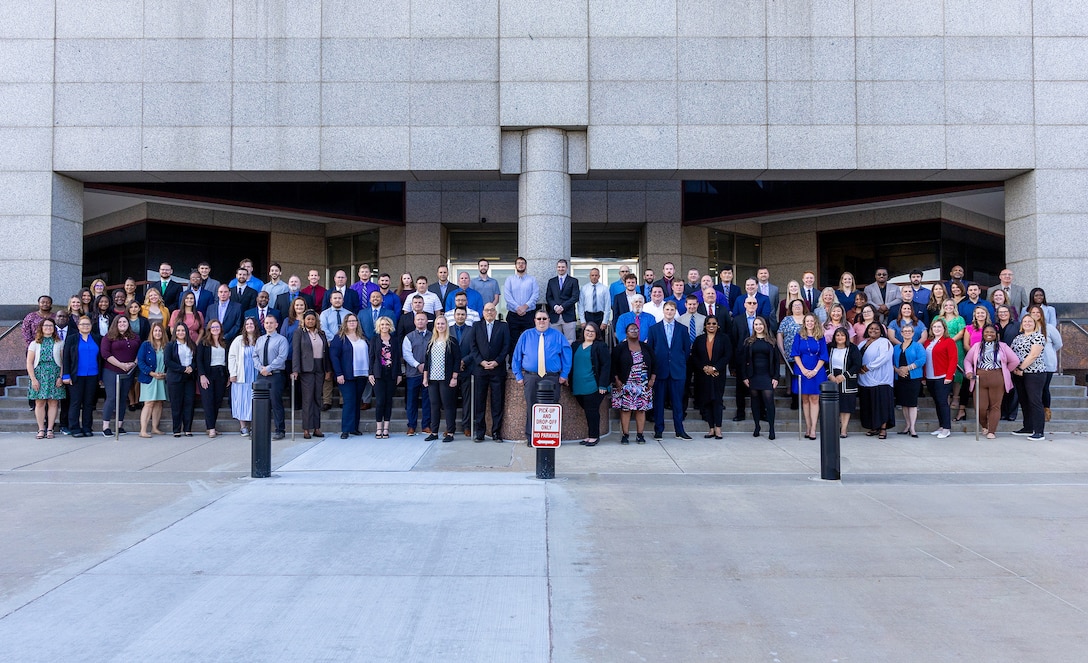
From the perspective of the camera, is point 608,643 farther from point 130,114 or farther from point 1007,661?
point 130,114

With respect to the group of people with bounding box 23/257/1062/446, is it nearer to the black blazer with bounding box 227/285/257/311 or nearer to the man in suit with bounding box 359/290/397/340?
the man in suit with bounding box 359/290/397/340

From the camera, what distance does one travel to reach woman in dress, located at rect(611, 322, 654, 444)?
12.1 meters

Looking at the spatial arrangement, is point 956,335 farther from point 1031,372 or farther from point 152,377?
point 152,377

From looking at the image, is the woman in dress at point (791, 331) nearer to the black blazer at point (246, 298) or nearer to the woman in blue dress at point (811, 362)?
the woman in blue dress at point (811, 362)

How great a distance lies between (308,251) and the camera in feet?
72.9

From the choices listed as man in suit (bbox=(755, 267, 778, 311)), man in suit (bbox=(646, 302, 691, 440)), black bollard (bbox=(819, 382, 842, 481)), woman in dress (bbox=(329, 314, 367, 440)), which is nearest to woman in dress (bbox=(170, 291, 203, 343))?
woman in dress (bbox=(329, 314, 367, 440))

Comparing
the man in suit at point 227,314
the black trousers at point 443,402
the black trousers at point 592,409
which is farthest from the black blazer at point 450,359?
the man in suit at point 227,314

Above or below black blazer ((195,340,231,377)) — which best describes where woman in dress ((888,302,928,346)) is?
above

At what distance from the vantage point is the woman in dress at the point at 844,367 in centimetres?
1239

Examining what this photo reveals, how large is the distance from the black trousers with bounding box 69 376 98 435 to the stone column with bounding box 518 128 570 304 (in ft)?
25.2


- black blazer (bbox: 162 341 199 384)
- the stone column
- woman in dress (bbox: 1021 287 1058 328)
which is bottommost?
black blazer (bbox: 162 341 199 384)

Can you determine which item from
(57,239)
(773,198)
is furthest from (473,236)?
(57,239)

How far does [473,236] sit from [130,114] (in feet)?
28.7

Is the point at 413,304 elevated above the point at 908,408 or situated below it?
above
